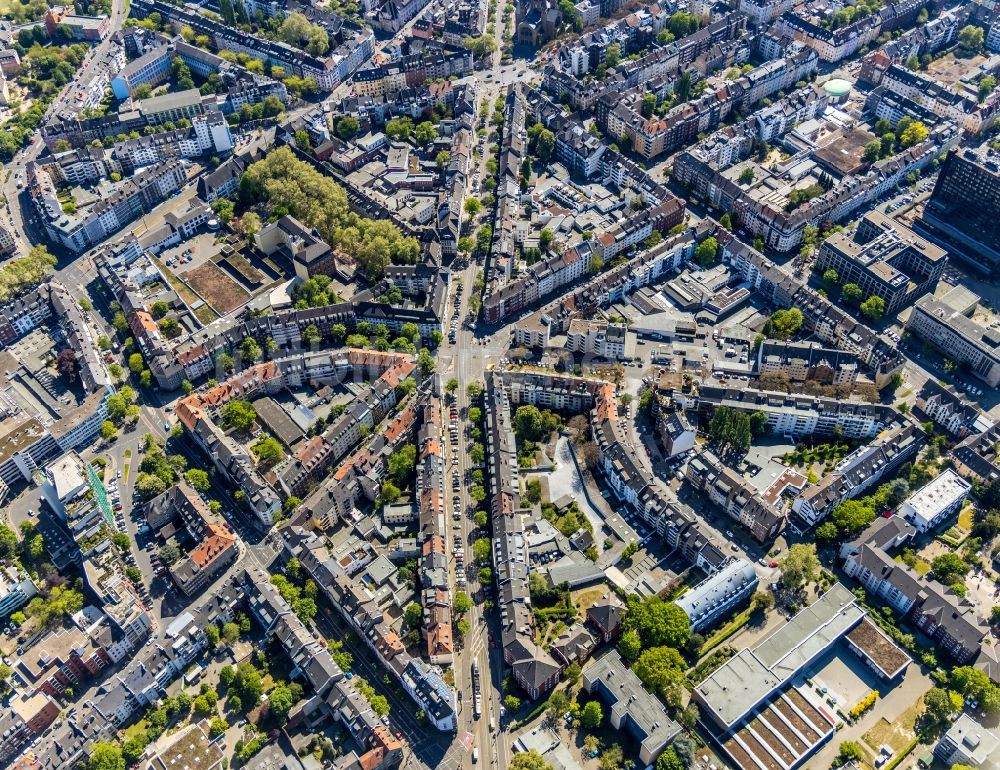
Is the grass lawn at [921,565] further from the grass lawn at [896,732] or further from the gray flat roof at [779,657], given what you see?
the grass lawn at [896,732]

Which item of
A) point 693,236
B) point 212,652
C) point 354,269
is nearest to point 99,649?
point 212,652

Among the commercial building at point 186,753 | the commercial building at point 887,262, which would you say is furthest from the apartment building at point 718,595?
the commercial building at point 887,262

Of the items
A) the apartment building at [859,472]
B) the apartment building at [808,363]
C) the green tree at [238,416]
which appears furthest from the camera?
the apartment building at [808,363]

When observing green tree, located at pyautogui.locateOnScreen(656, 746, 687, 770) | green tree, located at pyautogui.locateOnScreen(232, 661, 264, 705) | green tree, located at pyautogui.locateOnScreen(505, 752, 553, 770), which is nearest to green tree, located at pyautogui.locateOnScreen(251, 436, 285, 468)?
green tree, located at pyautogui.locateOnScreen(232, 661, 264, 705)

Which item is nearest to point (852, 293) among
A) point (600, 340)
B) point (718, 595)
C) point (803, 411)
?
point (803, 411)

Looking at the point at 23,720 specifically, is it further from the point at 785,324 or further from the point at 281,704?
the point at 785,324
